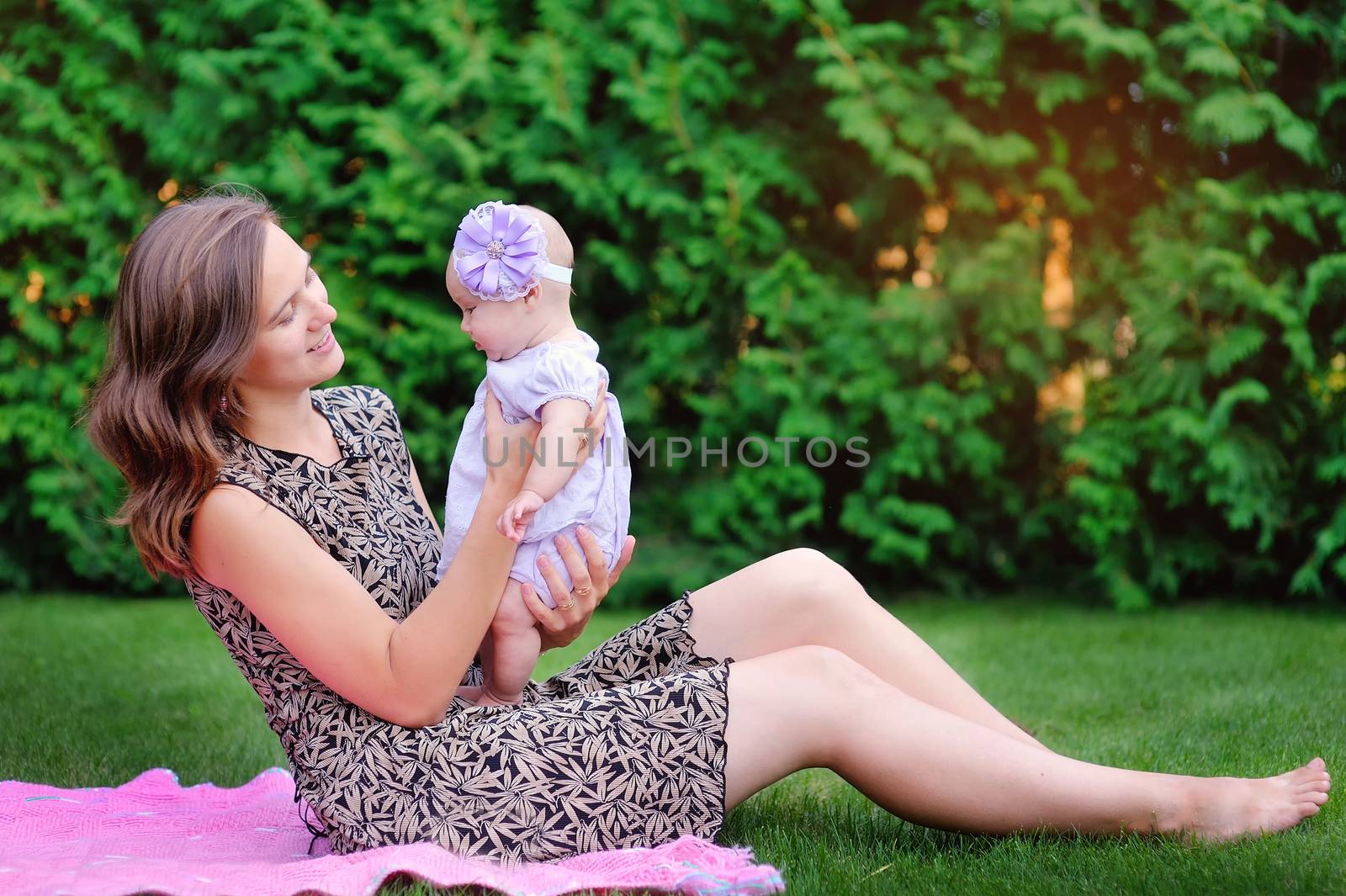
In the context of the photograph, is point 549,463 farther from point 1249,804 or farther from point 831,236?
point 831,236

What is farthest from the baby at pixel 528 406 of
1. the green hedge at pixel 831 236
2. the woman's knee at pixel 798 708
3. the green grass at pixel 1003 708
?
the green hedge at pixel 831 236

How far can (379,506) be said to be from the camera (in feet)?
7.51

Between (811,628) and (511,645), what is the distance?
1.89 ft

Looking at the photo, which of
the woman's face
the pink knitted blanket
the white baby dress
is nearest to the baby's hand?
the white baby dress

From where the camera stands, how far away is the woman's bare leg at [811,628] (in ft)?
7.84

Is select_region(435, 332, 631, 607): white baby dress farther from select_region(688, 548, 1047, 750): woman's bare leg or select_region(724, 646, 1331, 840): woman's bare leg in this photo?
select_region(724, 646, 1331, 840): woman's bare leg

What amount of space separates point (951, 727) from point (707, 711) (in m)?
0.41

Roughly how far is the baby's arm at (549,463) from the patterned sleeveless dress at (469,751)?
0.30 metres

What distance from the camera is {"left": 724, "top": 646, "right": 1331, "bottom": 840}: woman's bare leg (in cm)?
209

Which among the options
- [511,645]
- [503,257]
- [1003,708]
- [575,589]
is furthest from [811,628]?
[1003,708]

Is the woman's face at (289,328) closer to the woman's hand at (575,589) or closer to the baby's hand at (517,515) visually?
the baby's hand at (517,515)

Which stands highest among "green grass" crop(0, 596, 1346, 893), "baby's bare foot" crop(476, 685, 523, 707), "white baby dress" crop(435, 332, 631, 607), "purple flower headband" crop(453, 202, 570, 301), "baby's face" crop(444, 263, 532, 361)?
"purple flower headband" crop(453, 202, 570, 301)

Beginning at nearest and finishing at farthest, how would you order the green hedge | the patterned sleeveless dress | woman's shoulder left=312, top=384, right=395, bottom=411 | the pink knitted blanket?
the pink knitted blanket, the patterned sleeveless dress, woman's shoulder left=312, top=384, right=395, bottom=411, the green hedge

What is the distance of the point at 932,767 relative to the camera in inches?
81.9
